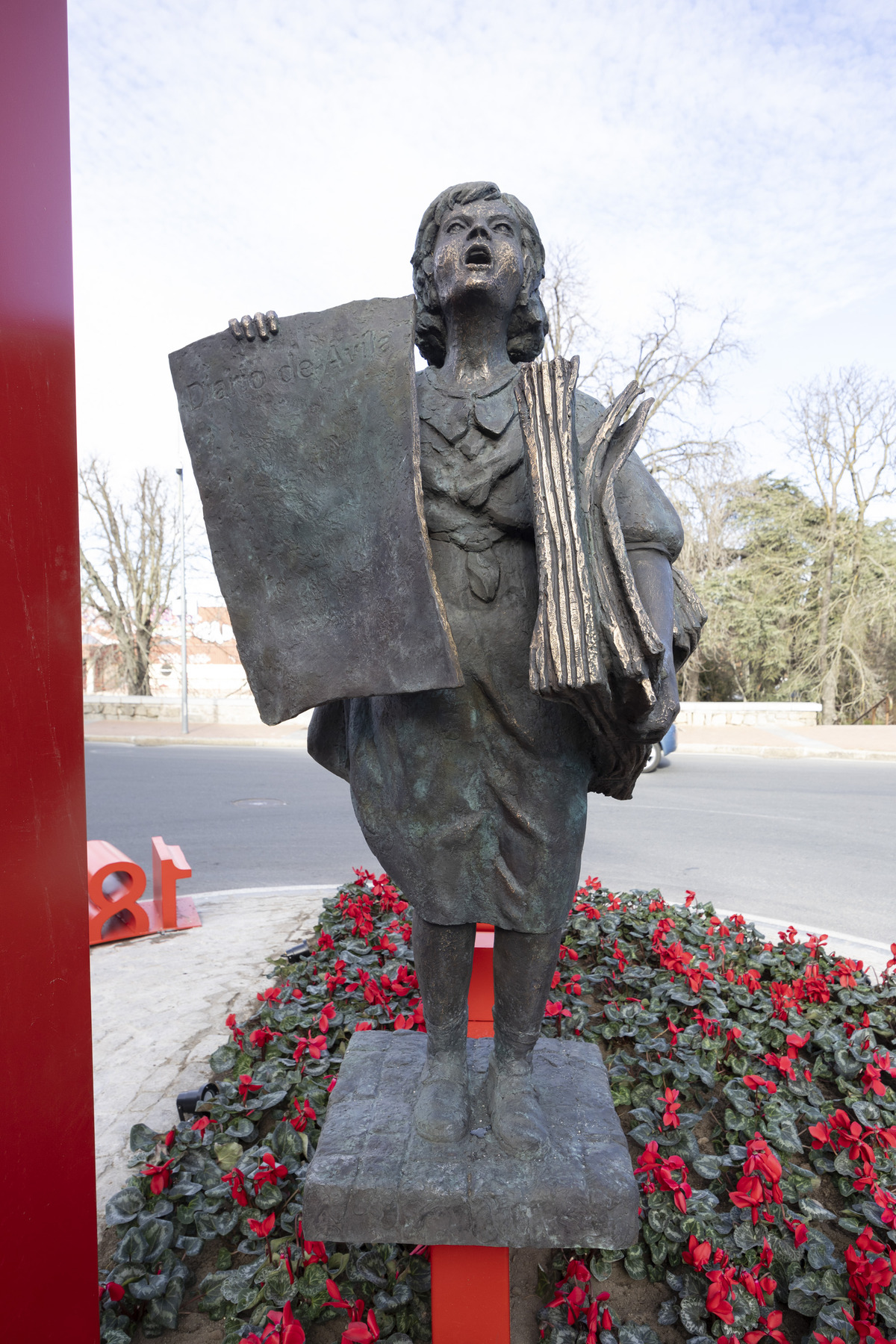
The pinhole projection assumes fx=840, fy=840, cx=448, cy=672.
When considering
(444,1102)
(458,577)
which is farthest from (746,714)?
(458,577)

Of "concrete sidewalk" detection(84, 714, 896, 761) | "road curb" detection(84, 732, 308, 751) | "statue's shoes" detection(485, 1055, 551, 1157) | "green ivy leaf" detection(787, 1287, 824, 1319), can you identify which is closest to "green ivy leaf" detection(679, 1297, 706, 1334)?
"green ivy leaf" detection(787, 1287, 824, 1319)

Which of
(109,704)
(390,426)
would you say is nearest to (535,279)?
(390,426)

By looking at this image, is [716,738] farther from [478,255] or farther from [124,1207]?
[478,255]

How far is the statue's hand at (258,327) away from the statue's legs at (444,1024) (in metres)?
1.21

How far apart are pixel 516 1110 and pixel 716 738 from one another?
13830 mm

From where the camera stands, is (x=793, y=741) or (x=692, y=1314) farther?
(x=793, y=741)

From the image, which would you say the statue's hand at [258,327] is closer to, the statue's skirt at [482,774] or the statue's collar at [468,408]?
the statue's collar at [468,408]

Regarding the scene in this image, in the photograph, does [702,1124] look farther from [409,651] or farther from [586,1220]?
[409,651]

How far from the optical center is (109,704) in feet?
62.0

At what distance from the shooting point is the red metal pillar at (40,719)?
1413mm

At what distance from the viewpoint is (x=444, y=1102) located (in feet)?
5.98

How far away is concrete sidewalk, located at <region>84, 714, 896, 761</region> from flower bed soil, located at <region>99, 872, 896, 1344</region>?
10105 mm

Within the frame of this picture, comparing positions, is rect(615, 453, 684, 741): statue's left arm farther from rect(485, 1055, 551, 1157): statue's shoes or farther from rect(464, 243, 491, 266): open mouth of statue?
rect(485, 1055, 551, 1157): statue's shoes

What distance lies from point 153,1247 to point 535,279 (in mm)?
2517
